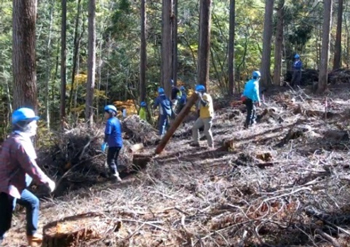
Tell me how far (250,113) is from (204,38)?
9.40 ft

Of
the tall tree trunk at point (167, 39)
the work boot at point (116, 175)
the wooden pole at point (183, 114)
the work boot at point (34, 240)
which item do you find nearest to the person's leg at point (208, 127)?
the wooden pole at point (183, 114)

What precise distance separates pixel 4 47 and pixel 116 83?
968cm

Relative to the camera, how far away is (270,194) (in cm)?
687

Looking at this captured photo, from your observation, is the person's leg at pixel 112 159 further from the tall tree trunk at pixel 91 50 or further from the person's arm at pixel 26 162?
the tall tree trunk at pixel 91 50

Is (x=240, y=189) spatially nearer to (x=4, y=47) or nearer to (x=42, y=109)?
(x=4, y=47)

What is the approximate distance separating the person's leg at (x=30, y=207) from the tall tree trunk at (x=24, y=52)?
9.95 ft

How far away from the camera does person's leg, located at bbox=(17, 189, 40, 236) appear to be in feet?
20.2

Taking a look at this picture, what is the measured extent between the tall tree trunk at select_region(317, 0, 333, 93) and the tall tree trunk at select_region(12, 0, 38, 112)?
1385cm

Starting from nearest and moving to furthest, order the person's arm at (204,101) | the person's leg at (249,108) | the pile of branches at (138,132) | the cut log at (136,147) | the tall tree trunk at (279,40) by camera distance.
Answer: the person's arm at (204,101) → the cut log at (136,147) → the person's leg at (249,108) → the pile of branches at (138,132) → the tall tree trunk at (279,40)

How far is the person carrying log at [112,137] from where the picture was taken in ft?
36.3

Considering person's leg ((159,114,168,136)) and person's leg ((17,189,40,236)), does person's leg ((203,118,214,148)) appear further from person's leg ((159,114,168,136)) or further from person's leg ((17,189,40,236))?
person's leg ((17,189,40,236))

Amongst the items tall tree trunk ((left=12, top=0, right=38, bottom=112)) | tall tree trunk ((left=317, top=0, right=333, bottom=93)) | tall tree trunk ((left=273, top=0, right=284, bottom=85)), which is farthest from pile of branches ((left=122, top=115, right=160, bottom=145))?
tall tree trunk ((left=273, top=0, right=284, bottom=85))

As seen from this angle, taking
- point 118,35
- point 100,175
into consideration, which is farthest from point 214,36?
point 100,175

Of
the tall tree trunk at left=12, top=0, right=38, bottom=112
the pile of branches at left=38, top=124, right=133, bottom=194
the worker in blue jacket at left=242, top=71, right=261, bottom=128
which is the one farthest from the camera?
the worker in blue jacket at left=242, top=71, right=261, bottom=128
